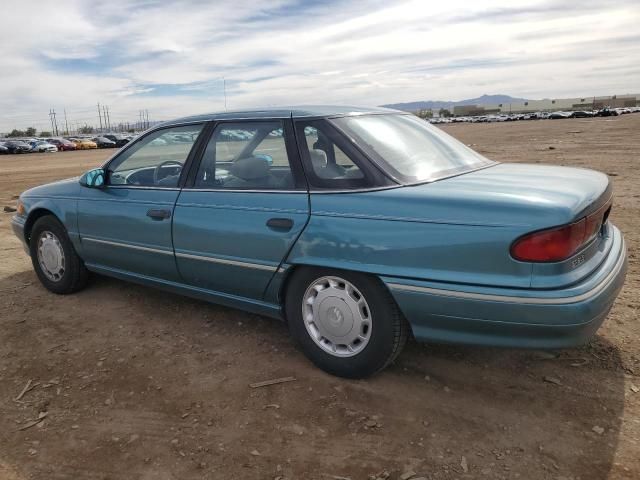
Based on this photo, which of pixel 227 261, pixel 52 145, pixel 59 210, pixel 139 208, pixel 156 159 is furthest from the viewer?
pixel 52 145

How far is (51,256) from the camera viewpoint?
15.7 feet

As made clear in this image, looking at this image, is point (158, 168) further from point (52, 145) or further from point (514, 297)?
point (52, 145)

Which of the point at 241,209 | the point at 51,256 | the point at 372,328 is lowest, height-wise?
the point at 372,328

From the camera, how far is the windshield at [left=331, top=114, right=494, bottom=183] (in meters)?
3.09

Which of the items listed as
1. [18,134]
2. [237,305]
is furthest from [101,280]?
[18,134]

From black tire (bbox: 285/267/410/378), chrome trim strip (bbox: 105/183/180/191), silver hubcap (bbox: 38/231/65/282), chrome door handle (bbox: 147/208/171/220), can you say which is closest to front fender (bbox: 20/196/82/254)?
silver hubcap (bbox: 38/231/65/282)

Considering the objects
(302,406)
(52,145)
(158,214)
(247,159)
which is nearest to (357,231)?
(302,406)

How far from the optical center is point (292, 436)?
8.79 ft

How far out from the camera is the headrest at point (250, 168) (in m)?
3.46

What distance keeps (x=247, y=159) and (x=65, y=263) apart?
2.23m

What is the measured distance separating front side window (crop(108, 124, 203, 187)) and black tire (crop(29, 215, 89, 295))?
2.76 feet

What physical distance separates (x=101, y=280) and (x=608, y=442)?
4.37m

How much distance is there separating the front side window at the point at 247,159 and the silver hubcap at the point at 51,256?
73.4 inches

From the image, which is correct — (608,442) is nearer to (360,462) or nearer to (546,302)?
(546,302)
